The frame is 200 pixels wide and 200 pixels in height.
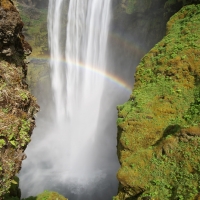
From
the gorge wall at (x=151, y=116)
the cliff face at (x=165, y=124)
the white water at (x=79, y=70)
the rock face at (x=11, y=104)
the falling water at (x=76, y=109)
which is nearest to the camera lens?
the rock face at (x=11, y=104)

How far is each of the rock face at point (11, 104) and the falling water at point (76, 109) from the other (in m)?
→ 11.5

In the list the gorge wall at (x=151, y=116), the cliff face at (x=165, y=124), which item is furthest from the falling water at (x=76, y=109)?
the cliff face at (x=165, y=124)

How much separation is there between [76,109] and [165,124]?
66.6ft

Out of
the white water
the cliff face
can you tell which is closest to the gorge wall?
the cliff face

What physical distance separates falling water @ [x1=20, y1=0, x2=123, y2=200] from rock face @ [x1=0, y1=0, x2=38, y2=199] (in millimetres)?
11451

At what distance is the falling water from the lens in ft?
53.2

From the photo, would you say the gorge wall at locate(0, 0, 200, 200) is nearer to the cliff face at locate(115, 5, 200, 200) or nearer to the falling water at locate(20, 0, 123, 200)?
the cliff face at locate(115, 5, 200, 200)

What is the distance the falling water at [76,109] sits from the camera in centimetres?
1622

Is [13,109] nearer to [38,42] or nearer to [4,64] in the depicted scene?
[4,64]

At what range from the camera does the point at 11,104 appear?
4332 millimetres

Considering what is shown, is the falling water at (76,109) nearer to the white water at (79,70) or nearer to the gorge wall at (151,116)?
the white water at (79,70)

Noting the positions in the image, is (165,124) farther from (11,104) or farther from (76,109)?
(76,109)

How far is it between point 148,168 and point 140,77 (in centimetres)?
386

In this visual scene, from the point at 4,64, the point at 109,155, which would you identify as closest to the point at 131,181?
the point at 4,64
